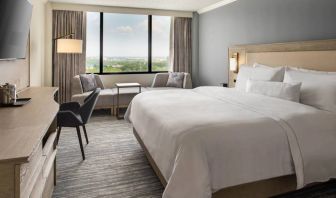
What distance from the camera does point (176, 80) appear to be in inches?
253

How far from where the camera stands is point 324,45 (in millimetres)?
3223

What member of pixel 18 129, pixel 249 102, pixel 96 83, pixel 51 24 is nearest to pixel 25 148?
pixel 18 129

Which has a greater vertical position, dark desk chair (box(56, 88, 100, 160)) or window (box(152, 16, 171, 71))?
window (box(152, 16, 171, 71))

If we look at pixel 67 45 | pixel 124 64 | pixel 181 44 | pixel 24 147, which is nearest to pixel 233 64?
pixel 181 44

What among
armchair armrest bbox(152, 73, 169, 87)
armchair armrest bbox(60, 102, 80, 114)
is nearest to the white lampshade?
armchair armrest bbox(152, 73, 169, 87)

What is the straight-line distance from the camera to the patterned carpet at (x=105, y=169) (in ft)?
7.99

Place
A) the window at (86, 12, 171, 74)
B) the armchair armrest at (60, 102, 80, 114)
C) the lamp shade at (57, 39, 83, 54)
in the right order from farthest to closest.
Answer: the window at (86, 12, 171, 74) < the lamp shade at (57, 39, 83, 54) < the armchair armrest at (60, 102, 80, 114)

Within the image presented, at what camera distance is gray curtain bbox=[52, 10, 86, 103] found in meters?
5.86

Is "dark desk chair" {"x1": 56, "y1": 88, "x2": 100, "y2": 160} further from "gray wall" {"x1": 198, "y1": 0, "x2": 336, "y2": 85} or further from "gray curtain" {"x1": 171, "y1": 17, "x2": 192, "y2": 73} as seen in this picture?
"gray curtain" {"x1": 171, "y1": 17, "x2": 192, "y2": 73}

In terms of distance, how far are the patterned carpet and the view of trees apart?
2.58 m

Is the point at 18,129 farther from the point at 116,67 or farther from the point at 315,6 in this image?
the point at 116,67

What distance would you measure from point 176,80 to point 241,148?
15.1 feet

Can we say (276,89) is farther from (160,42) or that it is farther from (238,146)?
(160,42)

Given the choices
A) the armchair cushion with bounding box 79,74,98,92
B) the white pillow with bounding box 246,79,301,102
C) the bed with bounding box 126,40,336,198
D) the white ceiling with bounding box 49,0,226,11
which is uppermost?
the white ceiling with bounding box 49,0,226,11
